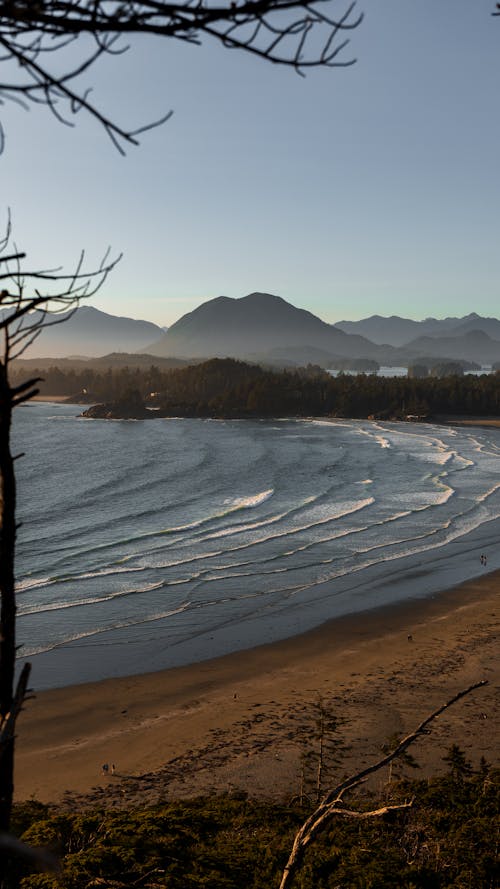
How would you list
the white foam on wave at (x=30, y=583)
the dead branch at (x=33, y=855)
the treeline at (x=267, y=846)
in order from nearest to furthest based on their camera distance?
1. the dead branch at (x=33, y=855)
2. the treeline at (x=267, y=846)
3. the white foam on wave at (x=30, y=583)

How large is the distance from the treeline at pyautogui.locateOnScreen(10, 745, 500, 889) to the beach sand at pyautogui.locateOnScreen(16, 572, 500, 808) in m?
3.01

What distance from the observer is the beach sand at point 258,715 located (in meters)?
13.9

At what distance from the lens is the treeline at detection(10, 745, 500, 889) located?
23.2 feet

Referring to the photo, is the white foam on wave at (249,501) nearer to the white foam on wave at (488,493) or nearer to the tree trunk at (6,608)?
the white foam on wave at (488,493)

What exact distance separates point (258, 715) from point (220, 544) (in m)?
16.9

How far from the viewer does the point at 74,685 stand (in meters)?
19.1

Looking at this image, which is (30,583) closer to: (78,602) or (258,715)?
(78,602)

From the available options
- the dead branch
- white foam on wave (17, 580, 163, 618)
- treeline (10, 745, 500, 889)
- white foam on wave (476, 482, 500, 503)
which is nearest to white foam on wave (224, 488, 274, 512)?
white foam on wave (476, 482, 500, 503)

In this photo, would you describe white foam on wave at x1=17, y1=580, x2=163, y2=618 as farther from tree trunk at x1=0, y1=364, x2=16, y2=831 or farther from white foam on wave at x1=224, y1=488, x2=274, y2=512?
tree trunk at x1=0, y1=364, x2=16, y2=831

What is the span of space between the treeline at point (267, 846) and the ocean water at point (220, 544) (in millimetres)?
11058

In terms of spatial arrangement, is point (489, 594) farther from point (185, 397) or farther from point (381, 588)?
point (185, 397)

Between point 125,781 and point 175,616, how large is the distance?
10.8 m

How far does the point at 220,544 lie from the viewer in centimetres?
3384

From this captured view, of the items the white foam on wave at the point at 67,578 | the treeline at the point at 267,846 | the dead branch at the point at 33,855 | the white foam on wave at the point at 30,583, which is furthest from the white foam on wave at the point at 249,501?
the dead branch at the point at 33,855
